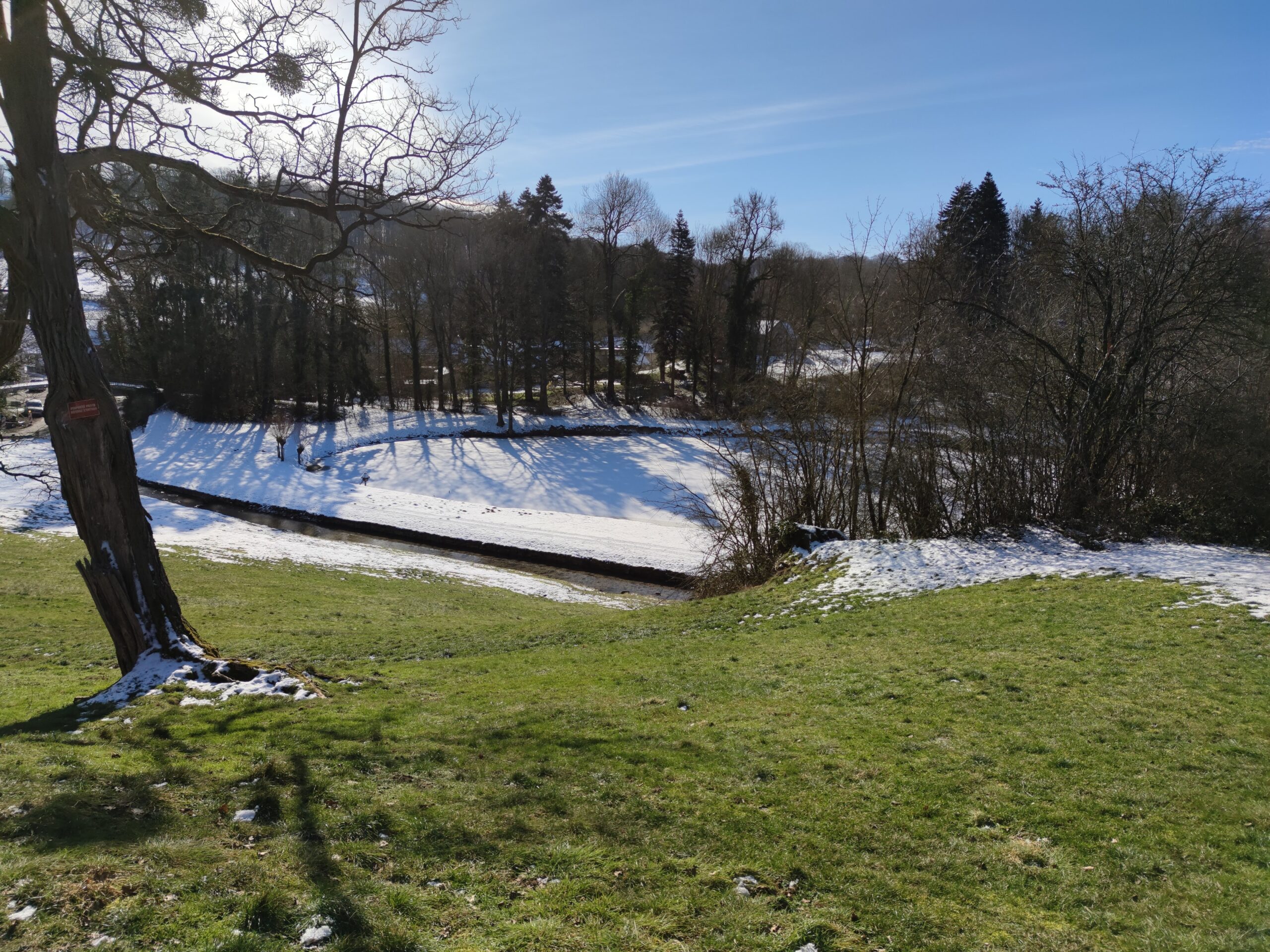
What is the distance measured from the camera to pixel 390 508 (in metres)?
28.7

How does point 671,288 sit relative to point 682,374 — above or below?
above

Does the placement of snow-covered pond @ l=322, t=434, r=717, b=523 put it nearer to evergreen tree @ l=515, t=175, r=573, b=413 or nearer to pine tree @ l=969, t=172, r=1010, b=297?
evergreen tree @ l=515, t=175, r=573, b=413

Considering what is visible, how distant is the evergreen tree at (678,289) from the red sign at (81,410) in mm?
47368

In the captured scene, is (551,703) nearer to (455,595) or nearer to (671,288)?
(455,595)

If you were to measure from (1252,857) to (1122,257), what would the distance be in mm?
14592

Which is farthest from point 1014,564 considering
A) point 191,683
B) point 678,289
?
point 678,289

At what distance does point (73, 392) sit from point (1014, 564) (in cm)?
1397

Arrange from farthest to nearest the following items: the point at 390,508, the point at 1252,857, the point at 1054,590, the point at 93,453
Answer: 1. the point at 390,508
2. the point at 1054,590
3. the point at 93,453
4. the point at 1252,857

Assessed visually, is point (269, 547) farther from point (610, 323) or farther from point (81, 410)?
point (610, 323)

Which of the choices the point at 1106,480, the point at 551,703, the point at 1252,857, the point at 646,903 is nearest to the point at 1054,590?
the point at 1106,480

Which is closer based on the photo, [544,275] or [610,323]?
[544,275]

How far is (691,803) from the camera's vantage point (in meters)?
4.97

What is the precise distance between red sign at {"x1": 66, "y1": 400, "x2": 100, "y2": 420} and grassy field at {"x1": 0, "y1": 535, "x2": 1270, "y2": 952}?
2.84 meters

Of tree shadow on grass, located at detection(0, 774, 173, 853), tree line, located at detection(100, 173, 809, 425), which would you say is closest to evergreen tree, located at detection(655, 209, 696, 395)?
tree line, located at detection(100, 173, 809, 425)
